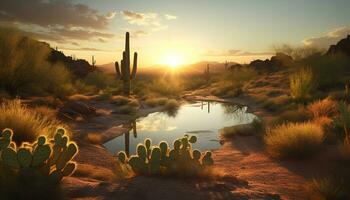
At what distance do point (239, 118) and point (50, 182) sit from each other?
16322 mm

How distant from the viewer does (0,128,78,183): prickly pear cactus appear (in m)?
5.15

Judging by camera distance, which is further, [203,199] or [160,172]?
[160,172]

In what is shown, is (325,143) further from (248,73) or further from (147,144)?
(248,73)

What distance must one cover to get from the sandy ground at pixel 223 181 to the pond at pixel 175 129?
923 millimetres

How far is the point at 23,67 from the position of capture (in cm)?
2233

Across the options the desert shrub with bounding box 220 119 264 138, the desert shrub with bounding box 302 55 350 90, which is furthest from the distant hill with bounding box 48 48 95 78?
the desert shrub with bounding box 220 119 264 138

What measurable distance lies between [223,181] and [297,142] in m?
3.55

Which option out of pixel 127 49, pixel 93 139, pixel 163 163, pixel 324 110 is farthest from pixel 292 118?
pixel 127 49

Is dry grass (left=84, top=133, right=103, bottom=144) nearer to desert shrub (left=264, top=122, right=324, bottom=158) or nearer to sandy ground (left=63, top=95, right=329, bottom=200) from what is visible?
sandy ground (left=63, top=95, right=329, bottom=200)

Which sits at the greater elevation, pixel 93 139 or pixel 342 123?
pixel 342 123

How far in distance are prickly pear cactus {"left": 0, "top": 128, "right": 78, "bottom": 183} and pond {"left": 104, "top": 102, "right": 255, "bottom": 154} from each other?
638 centimetres

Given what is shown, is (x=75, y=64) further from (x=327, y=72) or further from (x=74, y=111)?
(x=74, y=111)

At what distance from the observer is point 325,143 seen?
404 inches

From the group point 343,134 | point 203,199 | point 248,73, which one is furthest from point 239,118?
point 248,73
